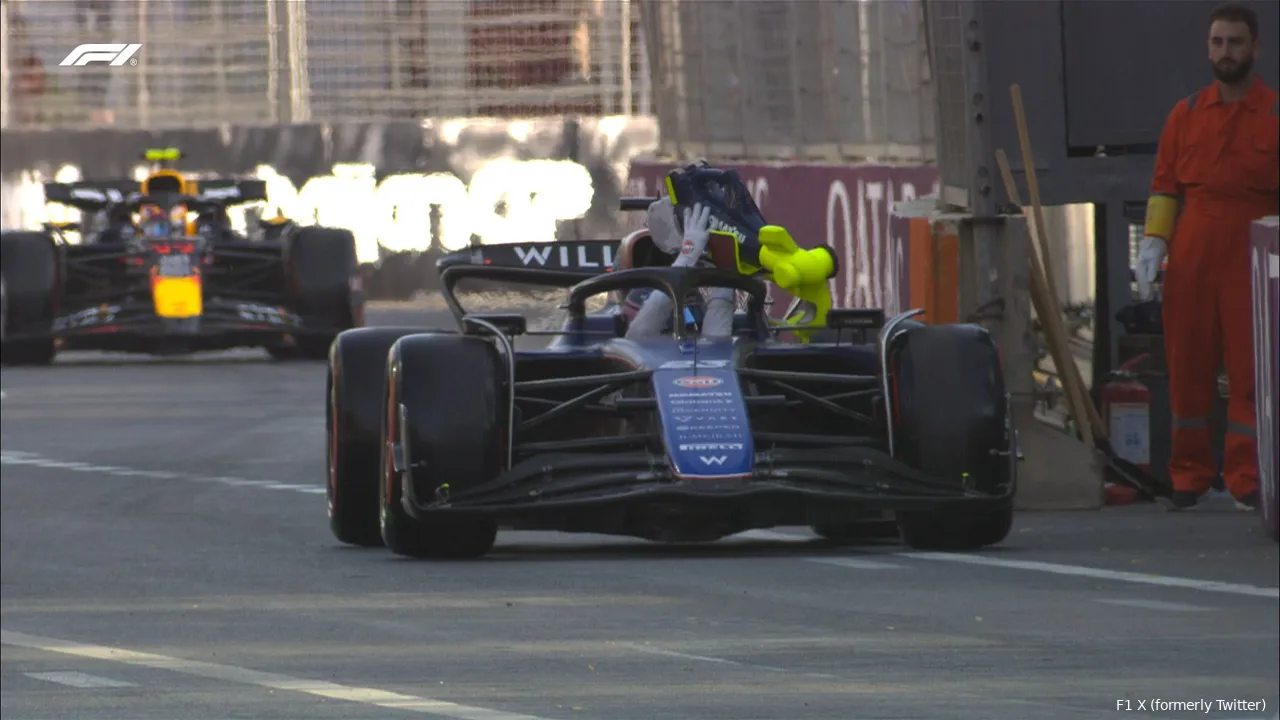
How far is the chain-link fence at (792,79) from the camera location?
1914cm

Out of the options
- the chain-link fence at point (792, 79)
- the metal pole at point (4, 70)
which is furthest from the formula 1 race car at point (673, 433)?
the metal pole at point (4, 70)

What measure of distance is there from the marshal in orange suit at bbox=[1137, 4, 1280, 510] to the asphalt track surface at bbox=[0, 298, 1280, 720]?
0.29 m

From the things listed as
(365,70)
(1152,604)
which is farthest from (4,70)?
(1152,604)

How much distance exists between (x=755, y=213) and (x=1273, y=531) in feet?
6.96

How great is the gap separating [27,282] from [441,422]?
12.7 metres

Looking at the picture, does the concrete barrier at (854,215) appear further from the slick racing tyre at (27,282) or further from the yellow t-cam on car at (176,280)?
the slick racing tyre at (27,282)

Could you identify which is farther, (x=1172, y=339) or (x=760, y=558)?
(x=1172, y=339)

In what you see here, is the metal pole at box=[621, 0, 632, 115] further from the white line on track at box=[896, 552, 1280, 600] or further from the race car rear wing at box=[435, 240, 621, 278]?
the white line on track at box=[896, 552, 1280, 600]

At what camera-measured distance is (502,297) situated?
→ 28.7m

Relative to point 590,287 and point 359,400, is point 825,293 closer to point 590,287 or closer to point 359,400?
point 590,287

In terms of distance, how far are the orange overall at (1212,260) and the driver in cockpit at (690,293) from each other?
201 cm

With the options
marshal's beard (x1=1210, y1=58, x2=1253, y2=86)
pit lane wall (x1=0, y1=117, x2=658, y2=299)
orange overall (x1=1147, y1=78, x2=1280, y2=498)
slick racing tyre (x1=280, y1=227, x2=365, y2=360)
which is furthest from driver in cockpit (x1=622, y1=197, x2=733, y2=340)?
pit lane wall (x1=0, y1=117, x2=658, y2=299)

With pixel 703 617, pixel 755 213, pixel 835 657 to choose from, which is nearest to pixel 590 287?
pixel 755 213

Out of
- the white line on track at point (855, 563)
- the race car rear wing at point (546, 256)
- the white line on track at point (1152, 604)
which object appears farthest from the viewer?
the race car rear wing at point (546, 256)
